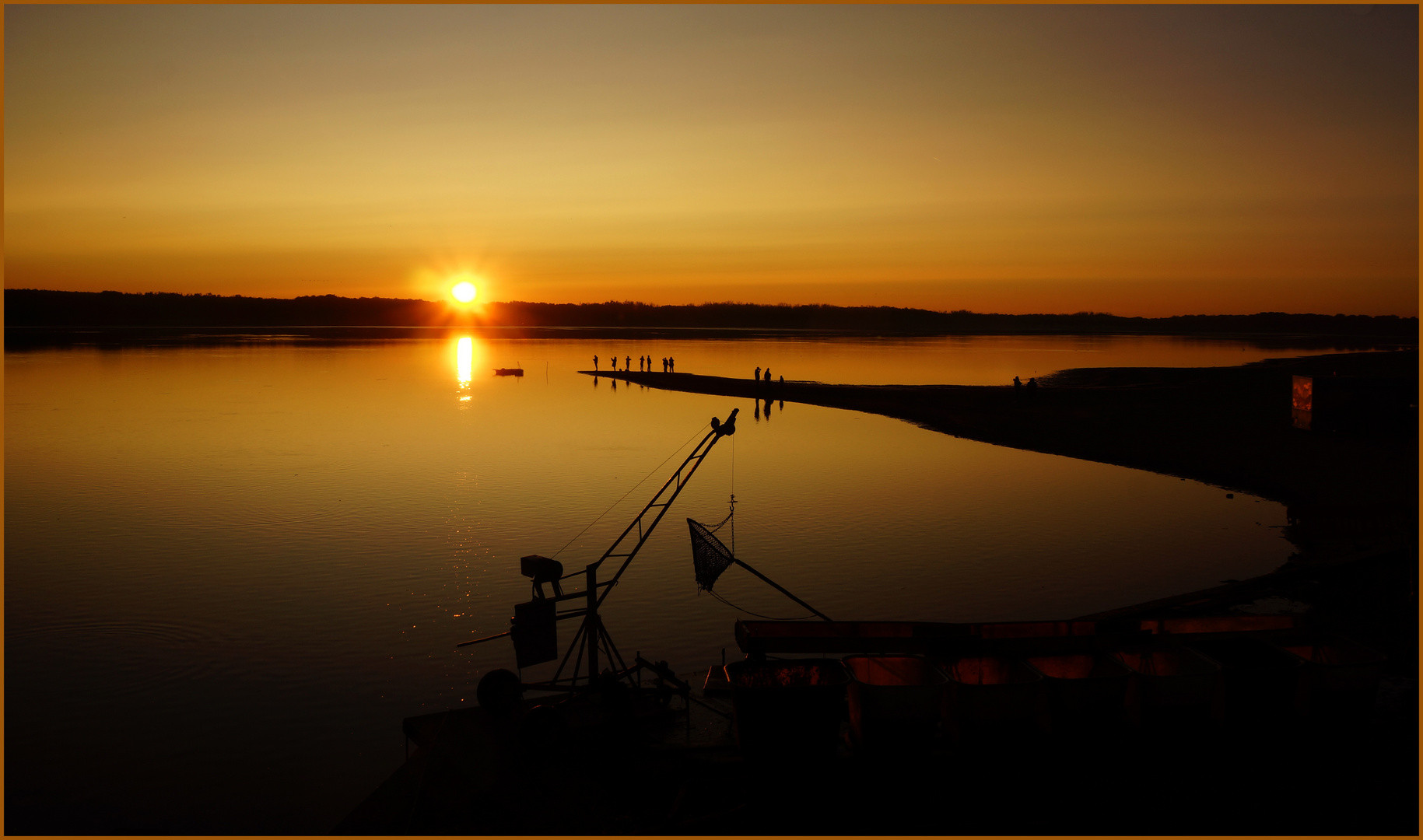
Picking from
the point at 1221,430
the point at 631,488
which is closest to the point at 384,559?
the point at 631,488

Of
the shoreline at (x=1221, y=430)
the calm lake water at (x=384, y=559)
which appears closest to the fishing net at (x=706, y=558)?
the calm lake water at (x=384, y=559)

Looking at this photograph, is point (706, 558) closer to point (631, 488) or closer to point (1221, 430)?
point (631, 488)

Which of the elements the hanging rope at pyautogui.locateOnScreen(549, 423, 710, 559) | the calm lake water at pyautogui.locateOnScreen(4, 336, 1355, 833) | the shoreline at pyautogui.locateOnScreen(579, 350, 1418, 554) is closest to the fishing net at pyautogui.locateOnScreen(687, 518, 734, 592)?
the calm lake water at pyautogui.locateOnScreen(4, 336, 1355, 833)

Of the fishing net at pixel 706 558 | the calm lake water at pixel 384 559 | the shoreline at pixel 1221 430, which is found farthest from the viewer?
the shoreline at pixel 1221 430

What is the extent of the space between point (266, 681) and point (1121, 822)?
12925 mm

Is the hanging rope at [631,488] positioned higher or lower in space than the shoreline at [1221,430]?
lower

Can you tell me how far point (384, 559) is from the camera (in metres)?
23.3

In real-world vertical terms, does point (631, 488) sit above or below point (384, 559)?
above

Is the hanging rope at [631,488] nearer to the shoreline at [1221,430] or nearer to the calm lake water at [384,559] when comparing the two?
the calm lake water at [384,559]

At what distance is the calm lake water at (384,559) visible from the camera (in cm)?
1317

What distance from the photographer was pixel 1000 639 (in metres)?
11.7

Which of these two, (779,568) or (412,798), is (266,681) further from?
(779,568)

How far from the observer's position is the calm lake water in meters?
13.2

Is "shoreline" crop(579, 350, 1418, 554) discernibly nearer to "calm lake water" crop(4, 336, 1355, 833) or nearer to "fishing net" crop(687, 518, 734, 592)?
"calm lake water" crop(4, 336, 1355, 833)
